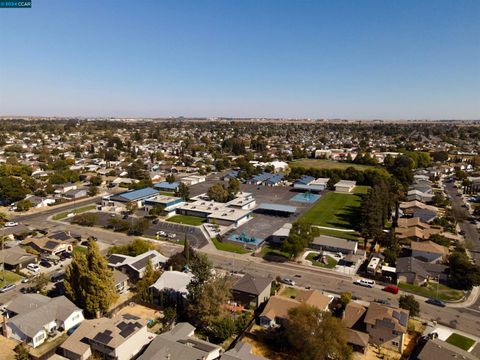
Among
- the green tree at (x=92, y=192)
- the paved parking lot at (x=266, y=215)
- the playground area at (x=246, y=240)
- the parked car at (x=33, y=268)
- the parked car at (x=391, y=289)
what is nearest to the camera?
the parked car at (x=391, y=289)

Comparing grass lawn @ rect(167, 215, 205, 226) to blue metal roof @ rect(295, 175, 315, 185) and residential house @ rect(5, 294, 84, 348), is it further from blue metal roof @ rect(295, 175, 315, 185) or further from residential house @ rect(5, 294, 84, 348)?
blue metal roof @ rect(295, 175, 315, 185)

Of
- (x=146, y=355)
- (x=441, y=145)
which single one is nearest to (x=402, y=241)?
(x=146, y=355)

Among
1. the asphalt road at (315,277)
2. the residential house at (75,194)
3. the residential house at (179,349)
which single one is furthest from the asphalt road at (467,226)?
the residential house at (75,194)

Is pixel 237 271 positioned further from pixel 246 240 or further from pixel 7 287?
pixel 7 287

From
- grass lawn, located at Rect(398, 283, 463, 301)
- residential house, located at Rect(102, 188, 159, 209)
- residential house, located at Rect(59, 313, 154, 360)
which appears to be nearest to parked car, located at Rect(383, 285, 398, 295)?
grass lawn, located at Rect(398, 283, 463, 301)

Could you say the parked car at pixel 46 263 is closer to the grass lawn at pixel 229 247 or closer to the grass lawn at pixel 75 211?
the grass lawn at pixel 75 211

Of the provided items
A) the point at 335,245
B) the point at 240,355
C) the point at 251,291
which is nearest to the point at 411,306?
the point at 251,291

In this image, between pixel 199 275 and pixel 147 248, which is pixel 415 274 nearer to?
pixel 199 275
